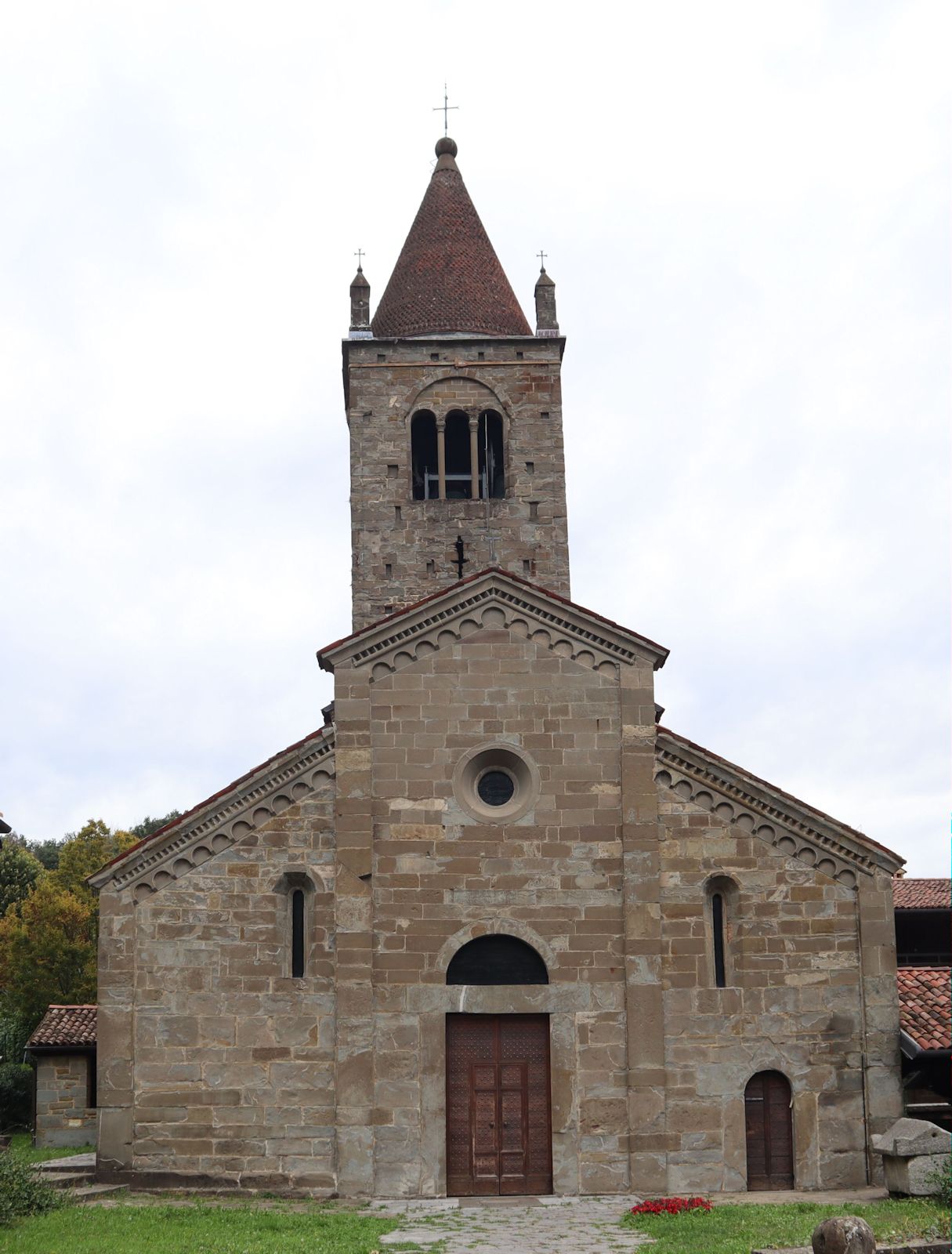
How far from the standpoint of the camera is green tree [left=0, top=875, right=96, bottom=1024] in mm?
46281

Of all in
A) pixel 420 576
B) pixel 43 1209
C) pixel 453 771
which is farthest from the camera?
pixel 420 576

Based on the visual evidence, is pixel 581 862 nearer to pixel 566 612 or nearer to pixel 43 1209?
pixel 566 612

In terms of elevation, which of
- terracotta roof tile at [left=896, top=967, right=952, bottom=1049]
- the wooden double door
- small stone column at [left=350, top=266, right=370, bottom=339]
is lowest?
the wooden double door

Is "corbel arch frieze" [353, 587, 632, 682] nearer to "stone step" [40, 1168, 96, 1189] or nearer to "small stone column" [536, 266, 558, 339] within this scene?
"stone step" [40, 1168, 96, 1189]

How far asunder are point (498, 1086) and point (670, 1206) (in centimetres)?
349

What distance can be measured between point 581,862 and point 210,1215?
7.67 m

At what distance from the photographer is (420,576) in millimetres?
33844

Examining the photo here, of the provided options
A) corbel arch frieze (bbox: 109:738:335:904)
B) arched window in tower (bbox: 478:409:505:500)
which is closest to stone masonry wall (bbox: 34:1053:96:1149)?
corbel arch frieze (bbox: 109:738:335:904)

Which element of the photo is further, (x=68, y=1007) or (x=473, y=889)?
(x=68, y=1007)

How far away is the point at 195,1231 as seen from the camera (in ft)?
60.5

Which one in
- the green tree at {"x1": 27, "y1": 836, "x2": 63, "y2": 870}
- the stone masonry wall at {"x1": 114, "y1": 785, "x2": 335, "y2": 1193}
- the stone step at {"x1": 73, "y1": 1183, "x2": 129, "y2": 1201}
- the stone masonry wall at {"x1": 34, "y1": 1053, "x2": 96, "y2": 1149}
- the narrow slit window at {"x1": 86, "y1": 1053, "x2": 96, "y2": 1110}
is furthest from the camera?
the green tree at {"x1": 27, "y1": 836, "x2": 63, "y2": 870}

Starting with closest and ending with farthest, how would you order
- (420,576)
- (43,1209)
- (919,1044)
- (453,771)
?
(43,1209)
(919,1044)
(453,771)
(420,576)

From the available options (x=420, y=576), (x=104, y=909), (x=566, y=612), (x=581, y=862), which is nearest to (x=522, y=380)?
(x=420, y=576)

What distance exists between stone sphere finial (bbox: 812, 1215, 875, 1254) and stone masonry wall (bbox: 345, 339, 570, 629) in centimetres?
2122
